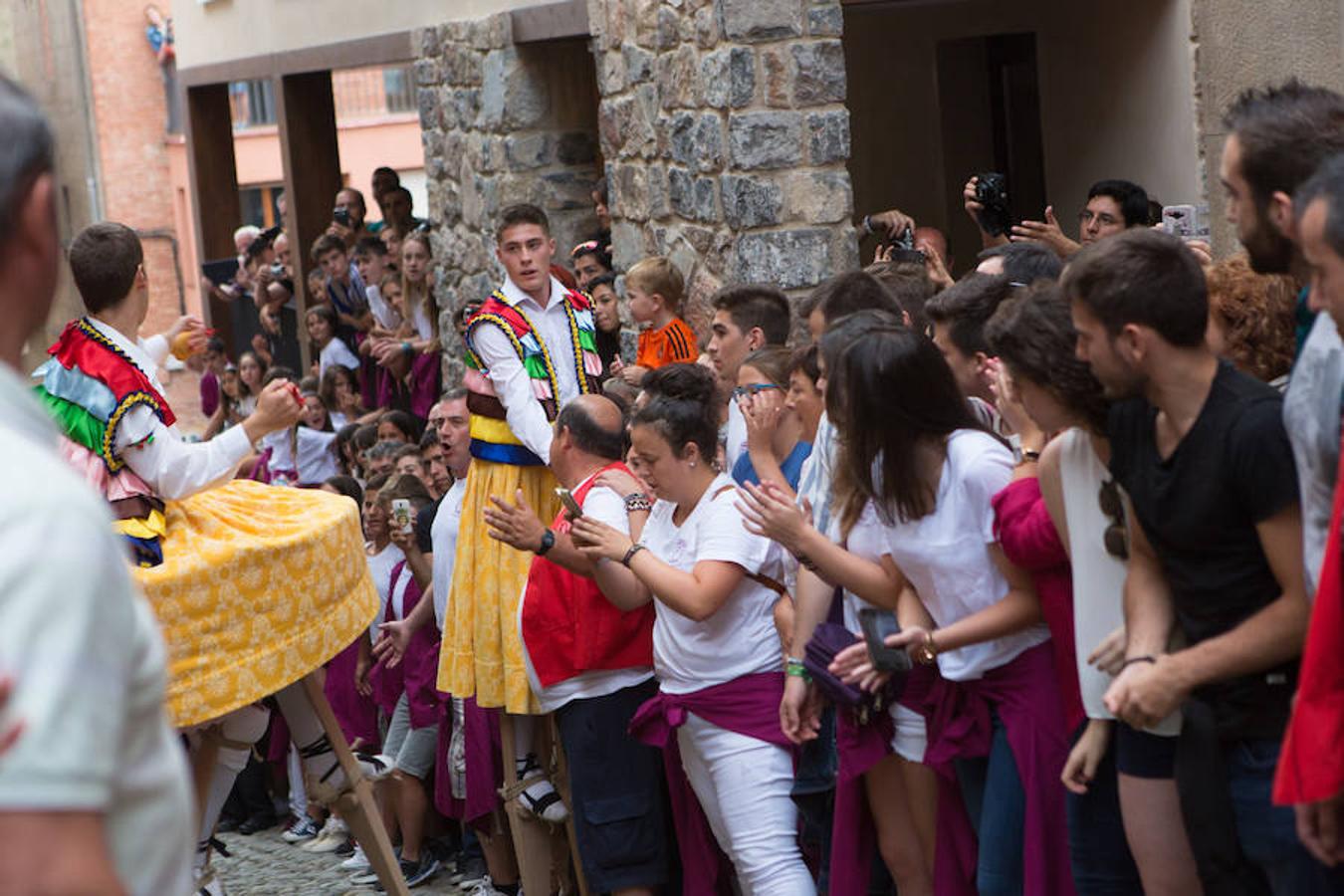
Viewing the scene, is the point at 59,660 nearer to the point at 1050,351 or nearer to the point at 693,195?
the point at 1050,351

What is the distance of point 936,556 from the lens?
3.80 metres

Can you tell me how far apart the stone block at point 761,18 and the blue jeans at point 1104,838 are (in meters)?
3.73

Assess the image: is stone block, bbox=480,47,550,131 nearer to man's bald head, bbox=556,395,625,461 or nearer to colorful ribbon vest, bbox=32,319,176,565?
man's bald head, bbox=556,395,625,461

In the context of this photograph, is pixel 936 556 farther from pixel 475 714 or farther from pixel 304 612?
pixel 475 714

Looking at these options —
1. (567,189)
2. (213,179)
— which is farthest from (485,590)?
(213,179)

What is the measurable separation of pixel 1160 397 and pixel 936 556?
94cm

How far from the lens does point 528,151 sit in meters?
9.09

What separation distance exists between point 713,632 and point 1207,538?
6.38ft

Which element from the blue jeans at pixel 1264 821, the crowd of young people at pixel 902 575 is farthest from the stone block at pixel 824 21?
the blue jeans at pixel 1264 821

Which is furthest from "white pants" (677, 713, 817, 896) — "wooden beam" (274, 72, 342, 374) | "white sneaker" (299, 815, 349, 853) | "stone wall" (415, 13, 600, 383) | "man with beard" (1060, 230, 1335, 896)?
"wooden beam" (274, 72, 342, 374)

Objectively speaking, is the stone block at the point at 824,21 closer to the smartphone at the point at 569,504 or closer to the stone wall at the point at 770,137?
the stone wall at the point at 770,137

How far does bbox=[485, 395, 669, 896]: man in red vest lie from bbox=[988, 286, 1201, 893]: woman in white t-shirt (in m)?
1.88

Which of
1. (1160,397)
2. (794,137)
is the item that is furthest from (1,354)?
(794,137)

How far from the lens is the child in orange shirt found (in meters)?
6.44
